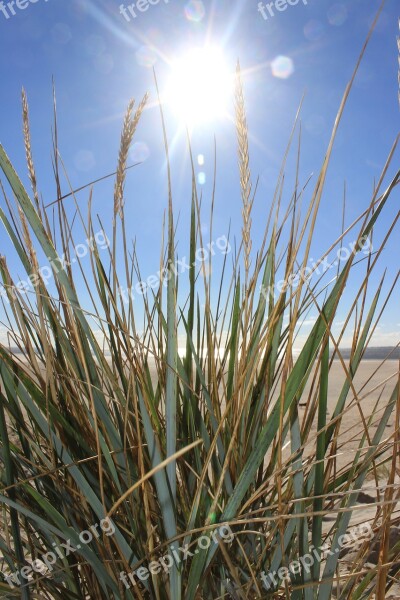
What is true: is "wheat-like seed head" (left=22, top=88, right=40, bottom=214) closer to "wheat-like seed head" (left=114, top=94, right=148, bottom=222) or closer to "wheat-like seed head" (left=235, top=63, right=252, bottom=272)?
"wheat-like seed head" (left=114, top=94, right=148, bottom=222)

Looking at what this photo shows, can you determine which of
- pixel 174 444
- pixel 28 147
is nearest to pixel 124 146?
pixel 28 147

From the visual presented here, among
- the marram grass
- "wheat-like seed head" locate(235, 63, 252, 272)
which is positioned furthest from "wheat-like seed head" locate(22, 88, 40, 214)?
"wheat-like seed head" locate(235, 63, 252, 272)

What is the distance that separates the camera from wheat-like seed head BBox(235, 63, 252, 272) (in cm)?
93

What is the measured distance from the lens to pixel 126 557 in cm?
90

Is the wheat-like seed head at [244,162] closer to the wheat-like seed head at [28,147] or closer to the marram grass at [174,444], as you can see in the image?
the marram grass at [174,444]

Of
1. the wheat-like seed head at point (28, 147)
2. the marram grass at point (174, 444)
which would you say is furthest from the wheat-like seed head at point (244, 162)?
the wheat-like seed head at point (28, 147)

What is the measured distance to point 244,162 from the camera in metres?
0.95

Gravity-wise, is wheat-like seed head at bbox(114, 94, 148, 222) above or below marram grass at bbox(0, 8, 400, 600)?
above

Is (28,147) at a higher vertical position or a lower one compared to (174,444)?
higher

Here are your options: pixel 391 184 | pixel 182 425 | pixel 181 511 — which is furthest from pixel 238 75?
pixel 181 511

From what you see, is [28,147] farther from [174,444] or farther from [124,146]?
[174,444]

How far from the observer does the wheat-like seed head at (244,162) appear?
0.93 meters

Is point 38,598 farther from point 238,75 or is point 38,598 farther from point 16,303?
point 238,75

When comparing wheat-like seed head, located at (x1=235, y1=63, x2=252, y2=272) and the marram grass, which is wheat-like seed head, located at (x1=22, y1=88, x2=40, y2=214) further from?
wheat-like seed head, located at (x1=235, y1=63, x2=252, y2=272)
